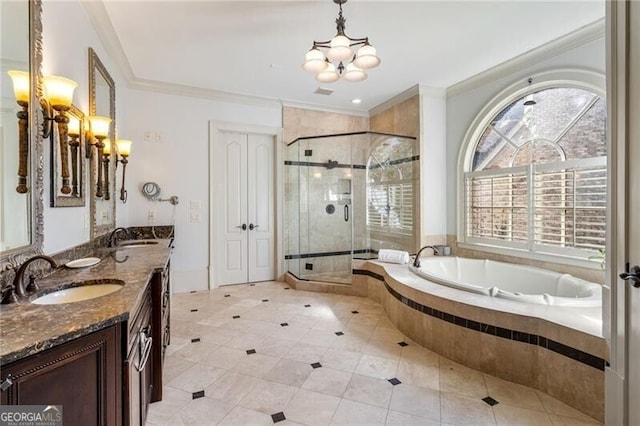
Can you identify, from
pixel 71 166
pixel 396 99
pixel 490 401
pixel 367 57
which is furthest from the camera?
pixel 396 99

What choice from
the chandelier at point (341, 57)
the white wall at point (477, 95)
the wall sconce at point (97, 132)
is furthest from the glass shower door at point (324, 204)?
the wall sconce at point (97, 132)

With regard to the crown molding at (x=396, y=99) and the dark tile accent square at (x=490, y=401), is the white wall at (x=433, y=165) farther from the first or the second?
the dark tile accent square at (x=490, y=401)

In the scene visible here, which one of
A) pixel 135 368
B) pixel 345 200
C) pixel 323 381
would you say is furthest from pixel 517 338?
pixel 345 200

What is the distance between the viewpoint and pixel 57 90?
1553 mm

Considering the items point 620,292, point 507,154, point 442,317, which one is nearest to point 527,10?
point 507,154

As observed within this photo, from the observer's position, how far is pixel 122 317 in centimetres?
109

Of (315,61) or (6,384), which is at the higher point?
(315,61)

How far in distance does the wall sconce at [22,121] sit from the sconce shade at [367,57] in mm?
2139

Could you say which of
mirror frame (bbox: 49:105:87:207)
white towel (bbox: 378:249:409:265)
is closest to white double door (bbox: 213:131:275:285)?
white towel (bbox: 378:249:409:265)

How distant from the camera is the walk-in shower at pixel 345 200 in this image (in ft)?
14.4

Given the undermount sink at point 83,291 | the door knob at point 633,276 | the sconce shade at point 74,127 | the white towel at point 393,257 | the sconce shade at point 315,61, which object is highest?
the sconce shade at point 315,61

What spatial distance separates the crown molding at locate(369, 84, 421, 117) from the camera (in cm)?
411

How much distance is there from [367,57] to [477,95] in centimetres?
212

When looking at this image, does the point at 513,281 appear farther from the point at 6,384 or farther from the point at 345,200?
the point at 6,384
